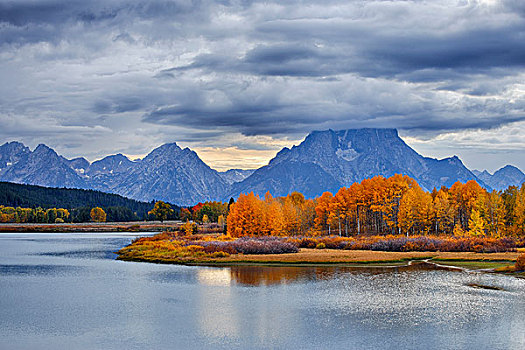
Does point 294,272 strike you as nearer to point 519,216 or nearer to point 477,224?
point 477,224

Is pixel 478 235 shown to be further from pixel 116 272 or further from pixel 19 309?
pixel 19 309

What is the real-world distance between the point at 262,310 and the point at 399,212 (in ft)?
280

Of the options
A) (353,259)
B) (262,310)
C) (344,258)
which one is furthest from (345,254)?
(262,310)

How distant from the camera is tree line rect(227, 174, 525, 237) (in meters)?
106

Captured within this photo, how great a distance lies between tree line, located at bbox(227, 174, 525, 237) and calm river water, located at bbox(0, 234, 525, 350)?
53.0 metres

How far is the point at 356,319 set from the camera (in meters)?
34.8

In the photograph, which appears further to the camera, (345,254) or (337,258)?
(345,254)

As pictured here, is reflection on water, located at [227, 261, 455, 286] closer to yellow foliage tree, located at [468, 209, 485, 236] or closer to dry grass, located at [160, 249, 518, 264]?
dry grass, located at [160, 249, 518, 264]

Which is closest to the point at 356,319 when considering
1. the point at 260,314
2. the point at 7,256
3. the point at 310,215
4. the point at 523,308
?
the point at 260,314

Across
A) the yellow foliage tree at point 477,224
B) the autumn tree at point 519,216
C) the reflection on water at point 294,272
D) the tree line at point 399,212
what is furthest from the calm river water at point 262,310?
the tree line at point 399,212

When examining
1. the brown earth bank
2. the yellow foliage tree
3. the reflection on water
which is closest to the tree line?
the yellow foliage tree

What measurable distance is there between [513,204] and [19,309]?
3808 inches

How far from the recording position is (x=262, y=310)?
38.2m

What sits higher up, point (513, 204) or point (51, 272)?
point (513, 204)
